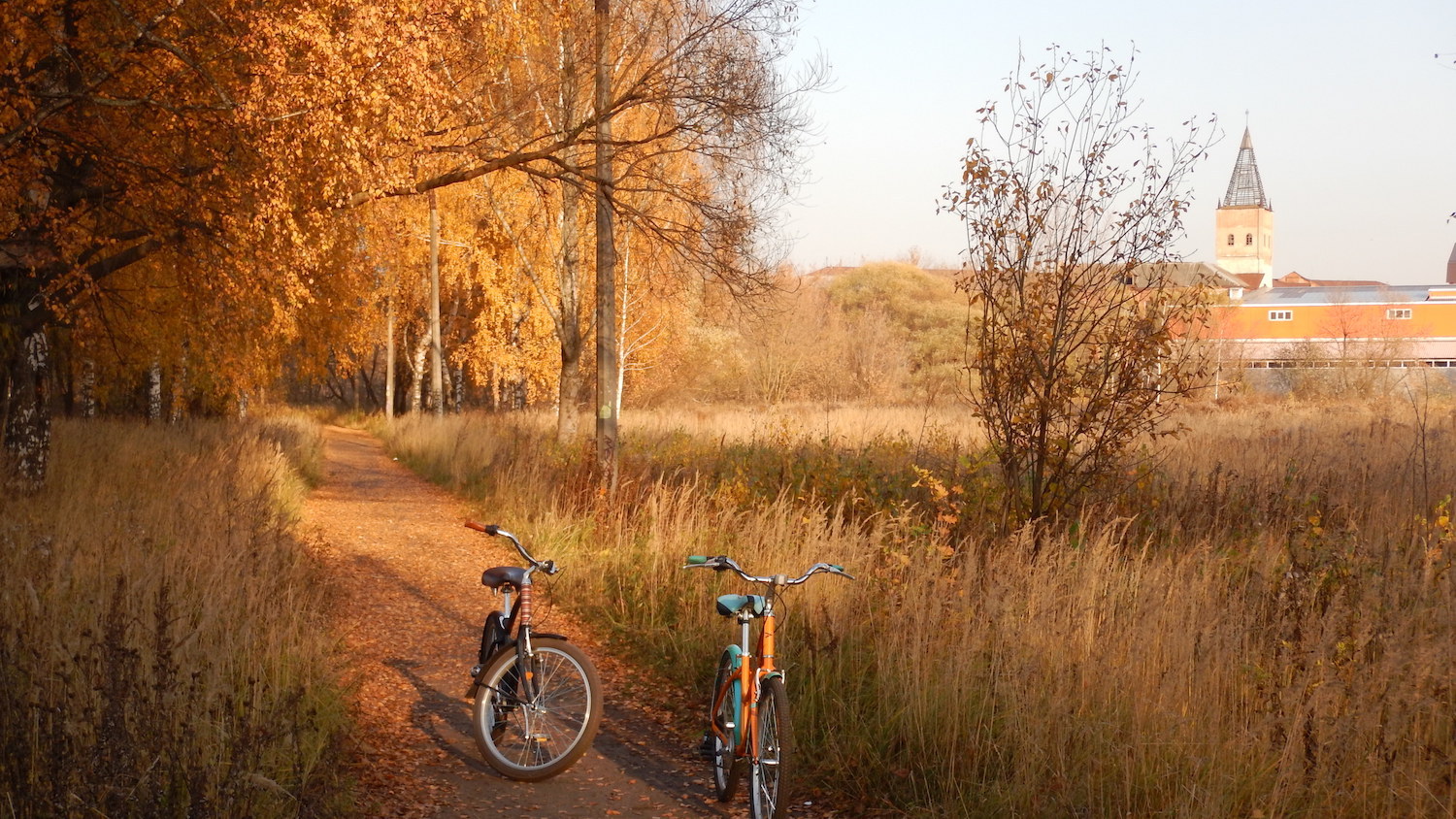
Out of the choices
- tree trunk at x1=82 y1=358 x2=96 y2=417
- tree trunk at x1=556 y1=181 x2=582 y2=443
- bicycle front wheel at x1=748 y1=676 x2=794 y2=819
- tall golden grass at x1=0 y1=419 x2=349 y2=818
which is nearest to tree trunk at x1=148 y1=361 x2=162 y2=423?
tree trunk at x1=82 y1=358 x2=96 y2=417

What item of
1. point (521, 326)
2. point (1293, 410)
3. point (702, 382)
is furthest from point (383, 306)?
point (1293, 410)

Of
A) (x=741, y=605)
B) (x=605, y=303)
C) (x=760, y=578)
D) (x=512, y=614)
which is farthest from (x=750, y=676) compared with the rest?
(x=605, y=303)

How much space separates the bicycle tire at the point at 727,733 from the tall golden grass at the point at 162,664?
178 centimetres

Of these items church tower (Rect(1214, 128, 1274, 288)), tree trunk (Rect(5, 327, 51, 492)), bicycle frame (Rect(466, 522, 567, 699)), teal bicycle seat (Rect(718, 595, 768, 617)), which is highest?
church tower (Rect(1214, 128, 1274, 288))

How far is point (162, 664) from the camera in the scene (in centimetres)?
452

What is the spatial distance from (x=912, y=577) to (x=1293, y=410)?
2088 centimetres

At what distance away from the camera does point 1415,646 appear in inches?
188

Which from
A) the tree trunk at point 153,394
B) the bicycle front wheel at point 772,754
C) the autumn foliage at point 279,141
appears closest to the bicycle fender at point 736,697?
the bicycle front wheel at point 772,754

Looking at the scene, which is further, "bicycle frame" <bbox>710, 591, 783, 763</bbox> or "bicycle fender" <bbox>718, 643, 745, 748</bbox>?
"bicycle fender" <bbox>718, 643, 745, 748</bbox>

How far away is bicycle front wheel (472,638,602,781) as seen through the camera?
5.75 metres

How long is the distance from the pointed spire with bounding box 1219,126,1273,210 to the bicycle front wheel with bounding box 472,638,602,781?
15112 cm

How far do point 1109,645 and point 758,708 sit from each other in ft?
5.82

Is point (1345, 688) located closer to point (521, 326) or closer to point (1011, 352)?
point (1011, 352)

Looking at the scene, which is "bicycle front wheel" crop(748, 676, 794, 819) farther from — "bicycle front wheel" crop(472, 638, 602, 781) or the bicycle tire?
"bicycle front wheel" crop(472, 638, 602, 781)
